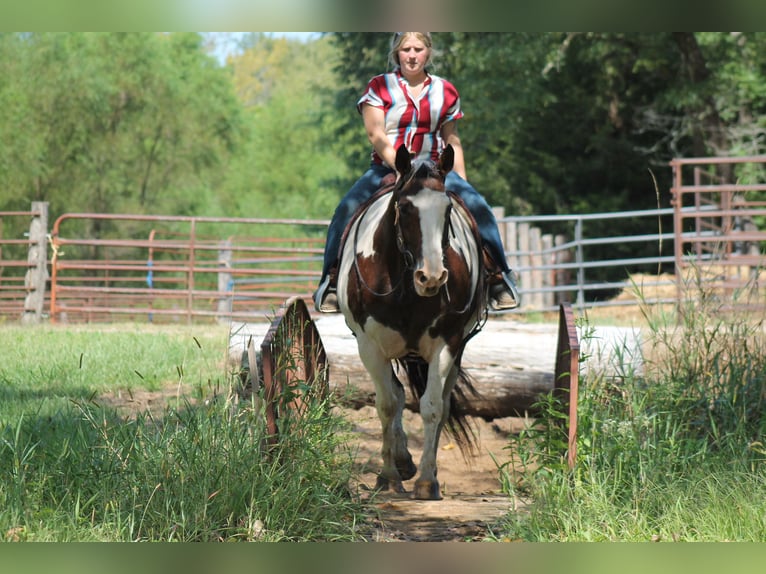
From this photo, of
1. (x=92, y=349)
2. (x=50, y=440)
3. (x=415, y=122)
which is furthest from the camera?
(x=92, y=349)

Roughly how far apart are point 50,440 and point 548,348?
5108 millimetres

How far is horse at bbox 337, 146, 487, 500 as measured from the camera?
5.36 m

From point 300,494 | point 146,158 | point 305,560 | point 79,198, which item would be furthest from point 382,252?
point 146,158

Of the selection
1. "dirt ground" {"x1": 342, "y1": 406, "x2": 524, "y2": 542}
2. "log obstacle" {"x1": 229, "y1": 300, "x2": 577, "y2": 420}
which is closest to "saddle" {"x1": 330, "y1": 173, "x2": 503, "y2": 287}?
"dirt ground" {"x1": 342, "y1": 406, "x2": 524, "y2": 542}

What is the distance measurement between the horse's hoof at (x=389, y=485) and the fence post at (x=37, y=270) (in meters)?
10.6

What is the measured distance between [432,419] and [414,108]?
1.87 metres

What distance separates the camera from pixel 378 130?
6090 mm

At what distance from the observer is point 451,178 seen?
21.8 feet

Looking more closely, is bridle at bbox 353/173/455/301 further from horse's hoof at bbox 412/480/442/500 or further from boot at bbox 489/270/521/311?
horse's hoof at bbox 412/480/442/500

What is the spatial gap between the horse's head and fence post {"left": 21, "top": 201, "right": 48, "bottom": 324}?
1134 cm

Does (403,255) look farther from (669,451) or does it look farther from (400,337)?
(669,451)

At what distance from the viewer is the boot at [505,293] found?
6.52m

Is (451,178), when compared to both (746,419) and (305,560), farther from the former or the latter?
(305,560)

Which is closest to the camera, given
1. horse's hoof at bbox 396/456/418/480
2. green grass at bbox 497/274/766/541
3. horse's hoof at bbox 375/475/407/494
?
green grass at bbox 497/274/766/541
